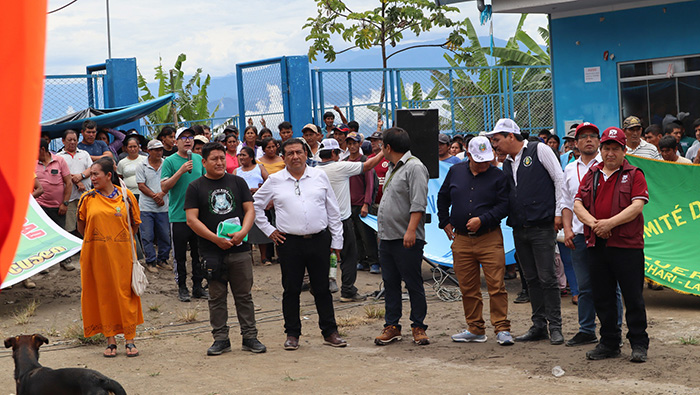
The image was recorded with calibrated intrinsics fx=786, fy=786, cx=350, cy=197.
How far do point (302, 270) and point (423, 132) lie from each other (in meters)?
2.15

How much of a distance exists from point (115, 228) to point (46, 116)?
6.98 m

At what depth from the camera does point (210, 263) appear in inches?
294

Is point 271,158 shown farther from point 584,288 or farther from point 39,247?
point 584,288

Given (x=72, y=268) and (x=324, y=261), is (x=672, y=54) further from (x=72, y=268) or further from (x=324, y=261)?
(x=72, y=268)

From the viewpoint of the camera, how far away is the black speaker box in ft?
28.4

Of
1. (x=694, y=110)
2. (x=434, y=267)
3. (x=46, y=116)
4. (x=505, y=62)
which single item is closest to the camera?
(x=434, y=267)

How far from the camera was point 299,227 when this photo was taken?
758 centimetres

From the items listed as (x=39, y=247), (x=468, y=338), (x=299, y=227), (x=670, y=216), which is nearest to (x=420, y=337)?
(x=468, y=338)

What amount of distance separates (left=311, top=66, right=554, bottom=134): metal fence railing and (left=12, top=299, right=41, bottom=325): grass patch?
6.04m

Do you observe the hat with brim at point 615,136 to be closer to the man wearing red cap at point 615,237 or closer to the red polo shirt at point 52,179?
the man wearing red cap at point 615,237

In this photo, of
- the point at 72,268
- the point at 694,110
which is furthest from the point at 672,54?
the point at 72,268

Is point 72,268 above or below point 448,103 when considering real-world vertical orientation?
below

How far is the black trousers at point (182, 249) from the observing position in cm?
1038

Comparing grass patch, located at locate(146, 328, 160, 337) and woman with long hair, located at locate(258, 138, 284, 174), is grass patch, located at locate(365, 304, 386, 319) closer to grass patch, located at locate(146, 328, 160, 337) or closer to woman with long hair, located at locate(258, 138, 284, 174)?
grass patch, located at locate(146, 328, 160, 337)
